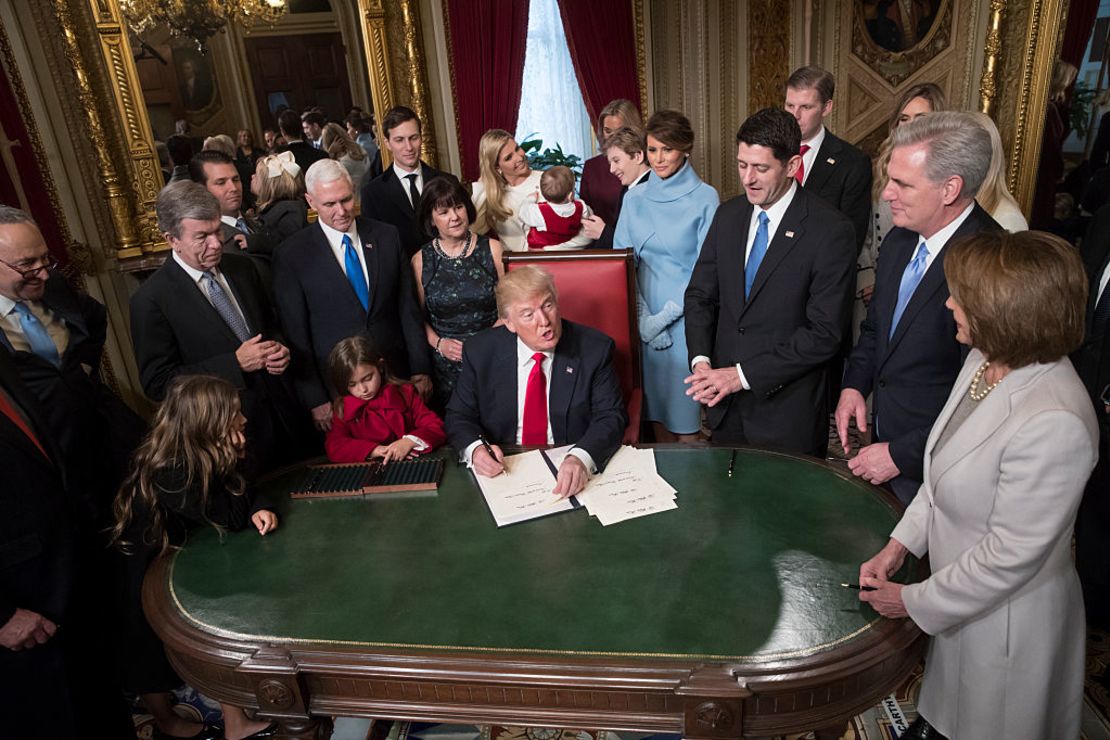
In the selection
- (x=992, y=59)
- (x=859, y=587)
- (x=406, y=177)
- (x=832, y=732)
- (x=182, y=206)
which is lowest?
(x=832, y=732)

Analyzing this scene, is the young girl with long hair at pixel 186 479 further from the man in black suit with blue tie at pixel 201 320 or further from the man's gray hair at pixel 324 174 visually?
the man's gray hair at pixel 324 174

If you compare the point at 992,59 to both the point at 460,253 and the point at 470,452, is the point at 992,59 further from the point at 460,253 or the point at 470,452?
the point at 470,452

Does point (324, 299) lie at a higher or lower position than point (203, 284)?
lower

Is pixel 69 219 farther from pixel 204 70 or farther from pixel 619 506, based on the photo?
pixel 619 506

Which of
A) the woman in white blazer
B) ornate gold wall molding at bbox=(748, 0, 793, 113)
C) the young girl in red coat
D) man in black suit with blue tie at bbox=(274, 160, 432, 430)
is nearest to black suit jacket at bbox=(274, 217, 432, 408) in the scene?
man in black suit with blue tie at bbox=(274, 160, 432, 430)

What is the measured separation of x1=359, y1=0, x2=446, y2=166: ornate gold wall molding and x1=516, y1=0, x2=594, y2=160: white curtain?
1533mm

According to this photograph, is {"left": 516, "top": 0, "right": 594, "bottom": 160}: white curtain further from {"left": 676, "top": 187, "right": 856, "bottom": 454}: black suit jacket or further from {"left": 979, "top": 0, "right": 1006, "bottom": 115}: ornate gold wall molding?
{"left": 676, "top": 187, "right": 856, "bottom": 454}: black suit jacket

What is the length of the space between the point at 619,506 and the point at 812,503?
1.73 ft

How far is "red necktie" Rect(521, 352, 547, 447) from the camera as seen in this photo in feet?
8.46

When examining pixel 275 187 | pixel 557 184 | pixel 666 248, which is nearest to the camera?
pixel 666 248

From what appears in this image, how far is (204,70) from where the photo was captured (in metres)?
4.80

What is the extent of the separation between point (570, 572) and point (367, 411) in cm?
115

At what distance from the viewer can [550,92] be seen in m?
7.29

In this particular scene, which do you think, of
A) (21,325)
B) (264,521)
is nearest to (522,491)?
(264,521)
